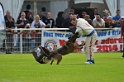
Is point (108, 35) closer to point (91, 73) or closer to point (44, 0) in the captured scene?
point (44, 0)

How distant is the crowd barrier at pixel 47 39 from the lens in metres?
30.5

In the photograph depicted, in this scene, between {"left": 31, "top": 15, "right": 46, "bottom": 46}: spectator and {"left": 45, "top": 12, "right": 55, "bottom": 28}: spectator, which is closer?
{"left": 31, "top": 15, "right": 46, "bottom": 46}: spectator

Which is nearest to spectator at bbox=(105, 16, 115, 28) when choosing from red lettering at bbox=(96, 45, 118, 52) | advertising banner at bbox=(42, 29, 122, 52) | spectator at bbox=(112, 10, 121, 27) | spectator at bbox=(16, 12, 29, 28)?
spectator at bbox=(112, 10, 121, 27)

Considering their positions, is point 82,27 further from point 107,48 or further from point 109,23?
point 109,23

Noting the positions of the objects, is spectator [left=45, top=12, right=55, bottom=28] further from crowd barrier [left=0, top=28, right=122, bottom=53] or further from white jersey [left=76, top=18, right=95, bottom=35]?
white jersey [left=76, top=18, right=95, bottom=35]

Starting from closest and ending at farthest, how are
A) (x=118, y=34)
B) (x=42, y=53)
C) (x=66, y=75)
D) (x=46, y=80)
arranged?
1. (x=46, y=80)
2. (x=66, y=75)
3. (x=42, y=53)
4. (x=118, y=34)

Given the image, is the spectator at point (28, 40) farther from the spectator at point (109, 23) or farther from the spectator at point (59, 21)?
the spectator at point (109, 23)

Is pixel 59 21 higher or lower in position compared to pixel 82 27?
lower

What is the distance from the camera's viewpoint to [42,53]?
21.4 metres

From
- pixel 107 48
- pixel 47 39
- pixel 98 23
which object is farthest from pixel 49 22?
pixel 107 48

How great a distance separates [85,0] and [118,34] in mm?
3376

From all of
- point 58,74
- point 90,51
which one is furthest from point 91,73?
point 90,51

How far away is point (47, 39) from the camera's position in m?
30.6

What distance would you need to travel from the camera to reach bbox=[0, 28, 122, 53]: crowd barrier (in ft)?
99.9
